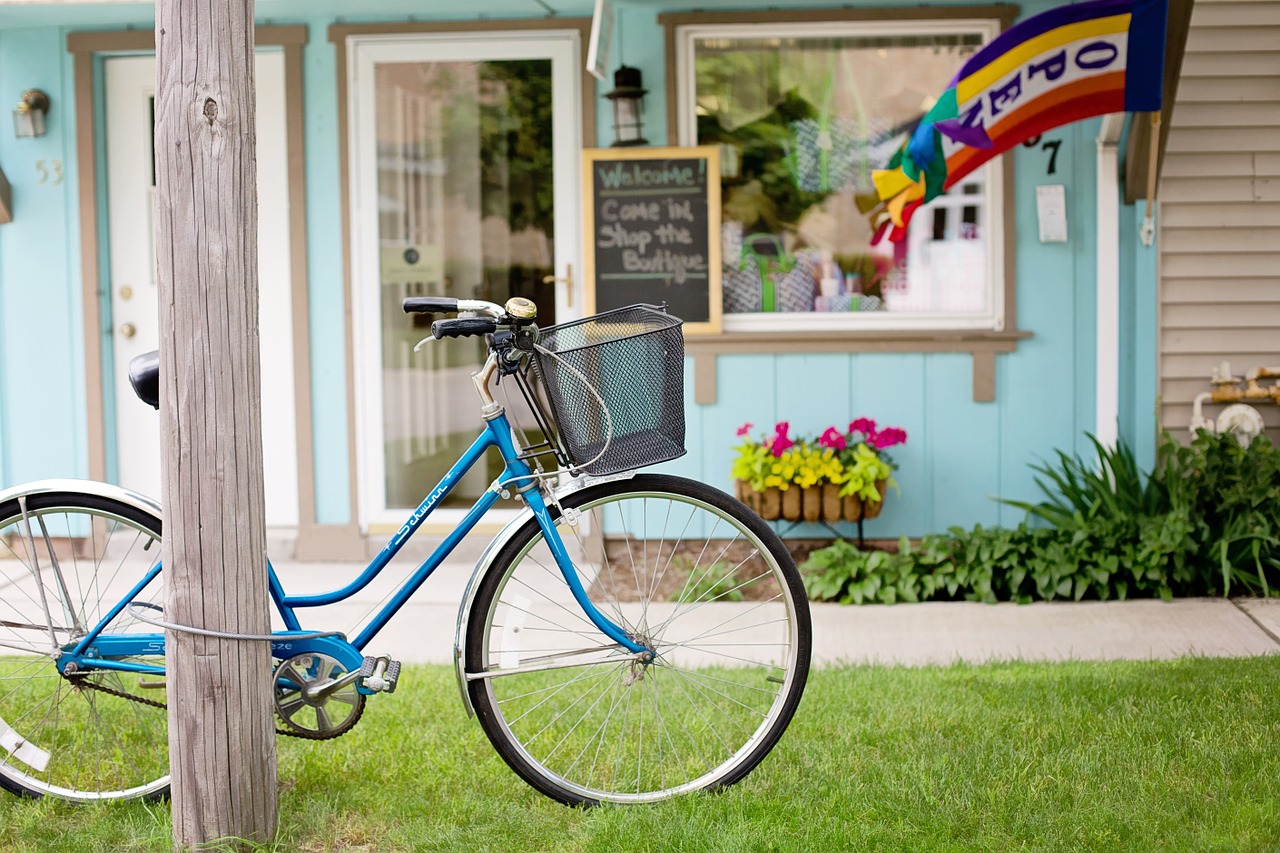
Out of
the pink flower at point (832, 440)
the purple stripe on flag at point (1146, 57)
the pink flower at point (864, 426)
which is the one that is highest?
the purple stripe on flag at point (1146, 57)

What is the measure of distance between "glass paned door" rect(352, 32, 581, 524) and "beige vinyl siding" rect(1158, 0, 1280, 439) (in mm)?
2507

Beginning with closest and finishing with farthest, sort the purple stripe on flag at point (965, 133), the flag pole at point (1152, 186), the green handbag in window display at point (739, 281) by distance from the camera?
the purple stripe on flag at point (965, 133) → the flag pole at point (1152, 186) → the green handbag in window display at point (739, 281)

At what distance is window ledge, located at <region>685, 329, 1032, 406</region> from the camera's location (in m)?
5.41

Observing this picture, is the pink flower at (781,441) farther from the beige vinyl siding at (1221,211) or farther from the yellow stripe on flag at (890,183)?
the beige vinyl siding at (1221,211)

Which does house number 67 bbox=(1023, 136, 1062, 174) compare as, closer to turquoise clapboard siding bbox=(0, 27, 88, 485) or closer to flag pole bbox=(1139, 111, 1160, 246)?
flag pole bbox=(1139, 111, 1160, 246)

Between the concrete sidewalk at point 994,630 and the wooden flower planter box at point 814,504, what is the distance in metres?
0.49

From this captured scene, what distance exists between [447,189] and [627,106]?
0.88m

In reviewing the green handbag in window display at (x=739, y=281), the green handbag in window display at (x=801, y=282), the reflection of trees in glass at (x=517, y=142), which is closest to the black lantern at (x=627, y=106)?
the reflection of trees in glass at (x=517, y=142)

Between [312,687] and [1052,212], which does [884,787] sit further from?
[1052,212]

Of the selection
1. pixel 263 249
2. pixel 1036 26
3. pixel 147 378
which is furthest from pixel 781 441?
pixel 147 378

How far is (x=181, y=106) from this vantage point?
2.44 m

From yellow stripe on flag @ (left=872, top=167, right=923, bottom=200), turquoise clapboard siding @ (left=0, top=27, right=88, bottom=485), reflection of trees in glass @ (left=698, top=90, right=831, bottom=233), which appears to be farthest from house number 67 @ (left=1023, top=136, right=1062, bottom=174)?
turquoise clapboard siding @ (left=0, top=27, right=88, bottom=485)

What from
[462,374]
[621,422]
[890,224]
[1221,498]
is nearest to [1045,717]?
[621,422]

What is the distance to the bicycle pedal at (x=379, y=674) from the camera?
2631 mm
